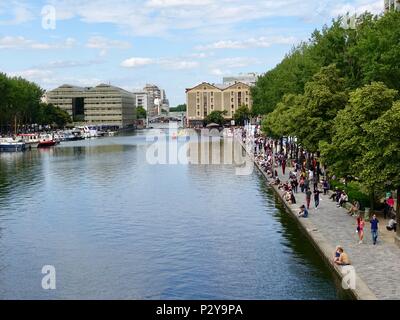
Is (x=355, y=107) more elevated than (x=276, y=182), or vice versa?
(x=355, y=107)

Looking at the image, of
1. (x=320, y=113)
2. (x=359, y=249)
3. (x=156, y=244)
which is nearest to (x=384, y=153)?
(x=359, y=249)

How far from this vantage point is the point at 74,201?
50.3 meters

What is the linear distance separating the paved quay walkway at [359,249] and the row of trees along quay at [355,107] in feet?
5.86

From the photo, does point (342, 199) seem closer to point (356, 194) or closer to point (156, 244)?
point (356, 194)

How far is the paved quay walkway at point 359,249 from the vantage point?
2350 cm

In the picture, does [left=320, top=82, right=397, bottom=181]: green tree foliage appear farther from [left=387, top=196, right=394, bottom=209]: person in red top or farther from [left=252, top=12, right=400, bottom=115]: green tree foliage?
[left=252, top=12, right=400, bottom=115]: green tree foliage

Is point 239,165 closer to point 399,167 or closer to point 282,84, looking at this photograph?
point 282,84

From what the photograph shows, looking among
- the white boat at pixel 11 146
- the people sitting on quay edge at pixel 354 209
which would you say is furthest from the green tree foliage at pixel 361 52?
the white boat at pixel 11 146

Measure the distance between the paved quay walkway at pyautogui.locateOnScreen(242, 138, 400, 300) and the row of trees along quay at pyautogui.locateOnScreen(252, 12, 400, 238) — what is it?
179cm

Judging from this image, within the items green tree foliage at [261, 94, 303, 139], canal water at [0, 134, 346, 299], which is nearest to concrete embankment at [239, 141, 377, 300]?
canal water at [0, 134, 346, 299]

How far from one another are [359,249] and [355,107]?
385 inches

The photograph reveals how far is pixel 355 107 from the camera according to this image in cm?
3634

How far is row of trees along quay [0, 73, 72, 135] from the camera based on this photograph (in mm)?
157500
